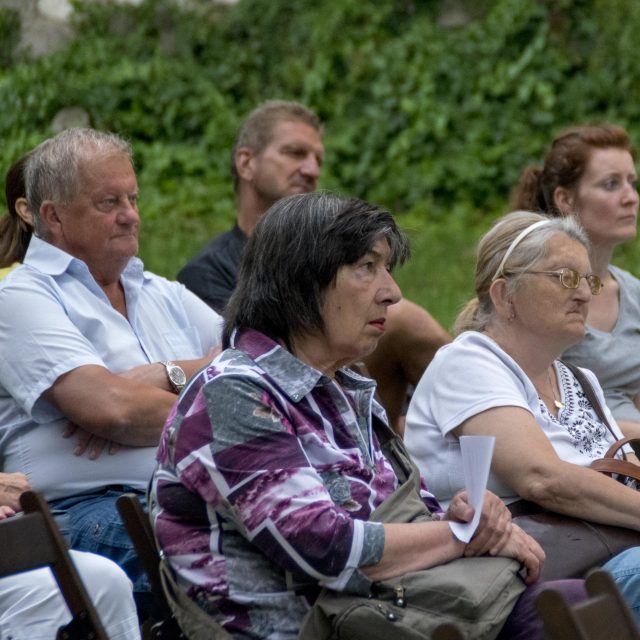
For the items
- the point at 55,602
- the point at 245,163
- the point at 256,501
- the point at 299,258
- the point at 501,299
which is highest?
the point at 299,258

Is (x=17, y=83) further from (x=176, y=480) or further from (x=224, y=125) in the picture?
(x=176, y=480)

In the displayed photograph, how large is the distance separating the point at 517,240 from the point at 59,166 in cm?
137

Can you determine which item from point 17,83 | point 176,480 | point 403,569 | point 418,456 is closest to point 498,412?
point 418,456

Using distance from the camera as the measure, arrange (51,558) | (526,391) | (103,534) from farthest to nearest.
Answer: (526,391) → (103,534) → (51,558)

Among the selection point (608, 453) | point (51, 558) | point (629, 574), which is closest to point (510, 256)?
point (608, 453)

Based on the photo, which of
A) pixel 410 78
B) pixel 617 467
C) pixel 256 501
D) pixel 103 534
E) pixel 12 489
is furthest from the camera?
pixel 410 78

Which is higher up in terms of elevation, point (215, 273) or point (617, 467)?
point (215, 273)

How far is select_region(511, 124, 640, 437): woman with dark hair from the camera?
452cm

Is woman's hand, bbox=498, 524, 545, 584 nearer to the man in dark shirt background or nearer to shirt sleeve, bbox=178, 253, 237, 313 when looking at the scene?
shirt sleeve, bbox=178, 253, 237, 313

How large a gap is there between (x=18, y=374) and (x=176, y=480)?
0.96 meters

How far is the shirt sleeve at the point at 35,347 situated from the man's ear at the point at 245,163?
6.48 ft

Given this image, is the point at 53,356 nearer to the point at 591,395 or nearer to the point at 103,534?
the point at 103,534

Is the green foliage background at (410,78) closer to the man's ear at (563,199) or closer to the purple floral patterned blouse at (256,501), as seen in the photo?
the man's ear at (563,199)

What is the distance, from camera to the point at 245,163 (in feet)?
17.8
